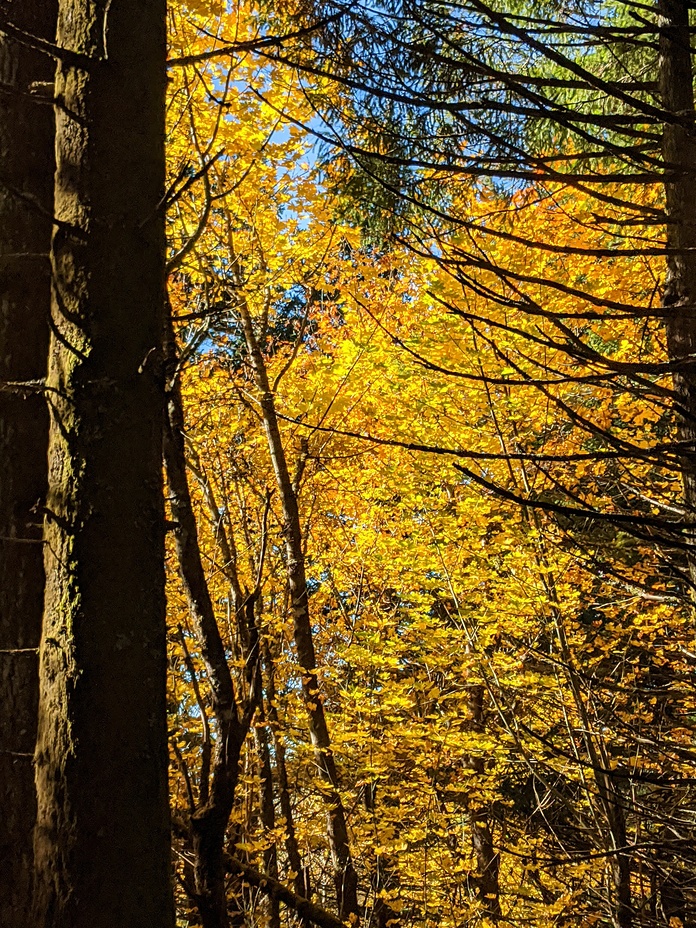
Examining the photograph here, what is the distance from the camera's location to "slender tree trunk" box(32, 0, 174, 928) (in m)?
1.57

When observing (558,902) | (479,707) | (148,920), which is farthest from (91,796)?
(479,707)

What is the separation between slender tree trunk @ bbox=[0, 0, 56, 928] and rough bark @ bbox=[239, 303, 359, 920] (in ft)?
11.7

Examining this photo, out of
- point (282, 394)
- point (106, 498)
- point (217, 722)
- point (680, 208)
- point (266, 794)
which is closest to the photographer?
point (106, 498)

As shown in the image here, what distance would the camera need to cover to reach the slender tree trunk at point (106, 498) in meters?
1.57

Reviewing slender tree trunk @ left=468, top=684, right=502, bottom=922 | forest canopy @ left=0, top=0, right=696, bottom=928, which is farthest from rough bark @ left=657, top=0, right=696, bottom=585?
slender tree trunk @ left=468, top=684, right=502, bottom=922

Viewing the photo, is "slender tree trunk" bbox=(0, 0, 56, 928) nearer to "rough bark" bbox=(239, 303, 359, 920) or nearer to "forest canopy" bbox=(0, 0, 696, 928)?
"forest canopy" bbox=(0, 0, 696, 928)

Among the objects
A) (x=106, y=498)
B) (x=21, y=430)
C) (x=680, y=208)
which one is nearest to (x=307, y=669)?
(x=21, y=430)

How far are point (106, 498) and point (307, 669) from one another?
17.3ft

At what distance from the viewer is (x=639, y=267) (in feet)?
18.8

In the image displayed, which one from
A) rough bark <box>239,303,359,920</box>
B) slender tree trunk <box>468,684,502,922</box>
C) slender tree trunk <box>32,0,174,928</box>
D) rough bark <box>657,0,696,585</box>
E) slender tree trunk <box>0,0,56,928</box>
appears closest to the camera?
slender tree trunk <box>32,0,174,928</box>

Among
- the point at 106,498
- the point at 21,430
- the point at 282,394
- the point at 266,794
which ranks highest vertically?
the point at 282,394

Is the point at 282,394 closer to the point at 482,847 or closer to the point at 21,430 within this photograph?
the point at 21,430

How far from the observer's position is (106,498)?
5.73 feet

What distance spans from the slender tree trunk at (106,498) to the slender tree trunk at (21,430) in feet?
1.58
